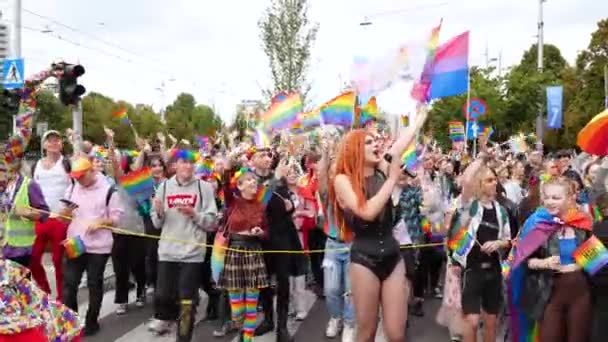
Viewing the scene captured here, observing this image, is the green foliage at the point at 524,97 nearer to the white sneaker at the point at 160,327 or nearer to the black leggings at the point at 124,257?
the black leggings at the point at 124,257

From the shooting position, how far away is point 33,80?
5.19 metres

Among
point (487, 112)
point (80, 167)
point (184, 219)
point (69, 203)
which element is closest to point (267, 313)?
point (184, 219)

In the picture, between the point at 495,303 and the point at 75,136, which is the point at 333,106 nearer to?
the point at 495,303

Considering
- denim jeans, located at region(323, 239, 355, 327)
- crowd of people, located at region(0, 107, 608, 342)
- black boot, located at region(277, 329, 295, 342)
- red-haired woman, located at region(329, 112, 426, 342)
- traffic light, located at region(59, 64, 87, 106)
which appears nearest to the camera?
red-haired woman, located at region(329, 112, 426, 342)

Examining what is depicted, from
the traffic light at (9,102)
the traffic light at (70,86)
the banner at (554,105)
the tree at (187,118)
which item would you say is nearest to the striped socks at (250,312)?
the traffic light at (9,102)

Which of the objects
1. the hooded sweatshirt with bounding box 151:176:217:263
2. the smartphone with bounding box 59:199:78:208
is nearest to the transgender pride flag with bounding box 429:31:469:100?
the hooded sweatshirt with bounding box 151:176:217:263

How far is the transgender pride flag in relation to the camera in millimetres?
4488

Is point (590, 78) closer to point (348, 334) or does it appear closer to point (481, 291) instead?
point (348, 334)

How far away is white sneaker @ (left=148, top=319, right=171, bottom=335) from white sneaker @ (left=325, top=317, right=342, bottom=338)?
1.58 m

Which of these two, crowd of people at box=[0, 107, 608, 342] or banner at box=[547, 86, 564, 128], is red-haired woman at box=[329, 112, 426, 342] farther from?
banner at box=[547, 86, 564, 128]

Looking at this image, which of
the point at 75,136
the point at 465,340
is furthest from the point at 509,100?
the point at 465,340

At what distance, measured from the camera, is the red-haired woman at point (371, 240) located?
13.6ft

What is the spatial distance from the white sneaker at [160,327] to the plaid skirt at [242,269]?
1064mm

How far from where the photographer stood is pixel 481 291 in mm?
5277
